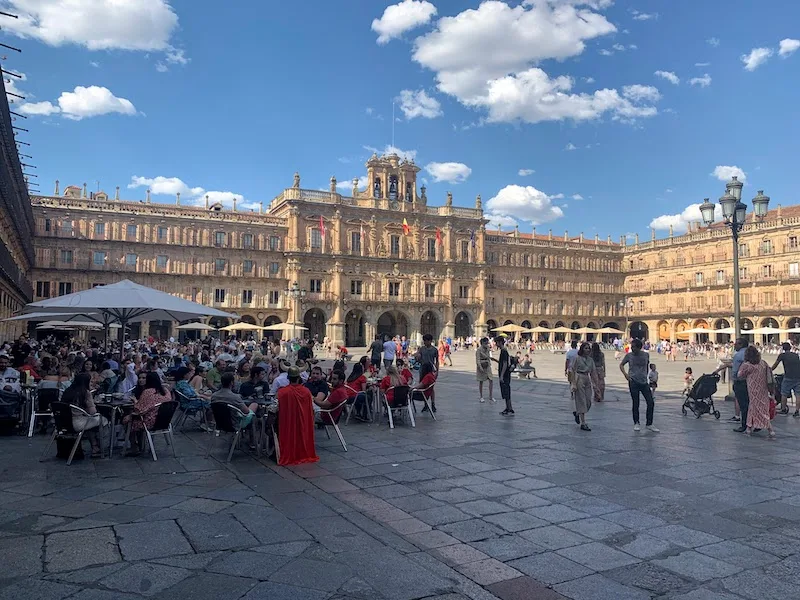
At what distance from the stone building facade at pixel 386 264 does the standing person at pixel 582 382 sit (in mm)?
36787

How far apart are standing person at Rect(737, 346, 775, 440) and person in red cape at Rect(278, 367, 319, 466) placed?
631 cm

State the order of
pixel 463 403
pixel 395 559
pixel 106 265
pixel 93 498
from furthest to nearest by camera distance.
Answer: pixel 106 265, pixel 463 403, pixel 93 498, pixel 395 559

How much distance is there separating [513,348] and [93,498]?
41633 millimetres

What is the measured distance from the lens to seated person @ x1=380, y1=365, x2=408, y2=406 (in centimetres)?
958

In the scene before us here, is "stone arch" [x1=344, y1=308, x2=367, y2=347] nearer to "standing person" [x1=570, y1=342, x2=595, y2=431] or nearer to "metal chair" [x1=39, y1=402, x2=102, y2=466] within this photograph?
"standing person" [x1=570, y1=342, x2=595, y2=431]

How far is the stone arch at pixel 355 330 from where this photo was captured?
52062 mm

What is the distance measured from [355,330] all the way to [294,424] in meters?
45.7

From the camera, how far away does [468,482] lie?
604cm

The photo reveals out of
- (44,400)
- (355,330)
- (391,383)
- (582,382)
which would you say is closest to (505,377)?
(582,382)

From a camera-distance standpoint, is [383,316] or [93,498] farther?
[383,316]

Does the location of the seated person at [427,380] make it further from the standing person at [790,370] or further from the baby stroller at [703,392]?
the standing person at [790,370]

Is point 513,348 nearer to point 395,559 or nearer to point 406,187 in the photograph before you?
point 406,187

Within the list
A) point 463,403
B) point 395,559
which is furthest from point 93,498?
point 463,403

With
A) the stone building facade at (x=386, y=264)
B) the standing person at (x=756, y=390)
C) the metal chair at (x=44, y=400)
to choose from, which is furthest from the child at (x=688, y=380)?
the stone building facade at (x=386, y=264)
